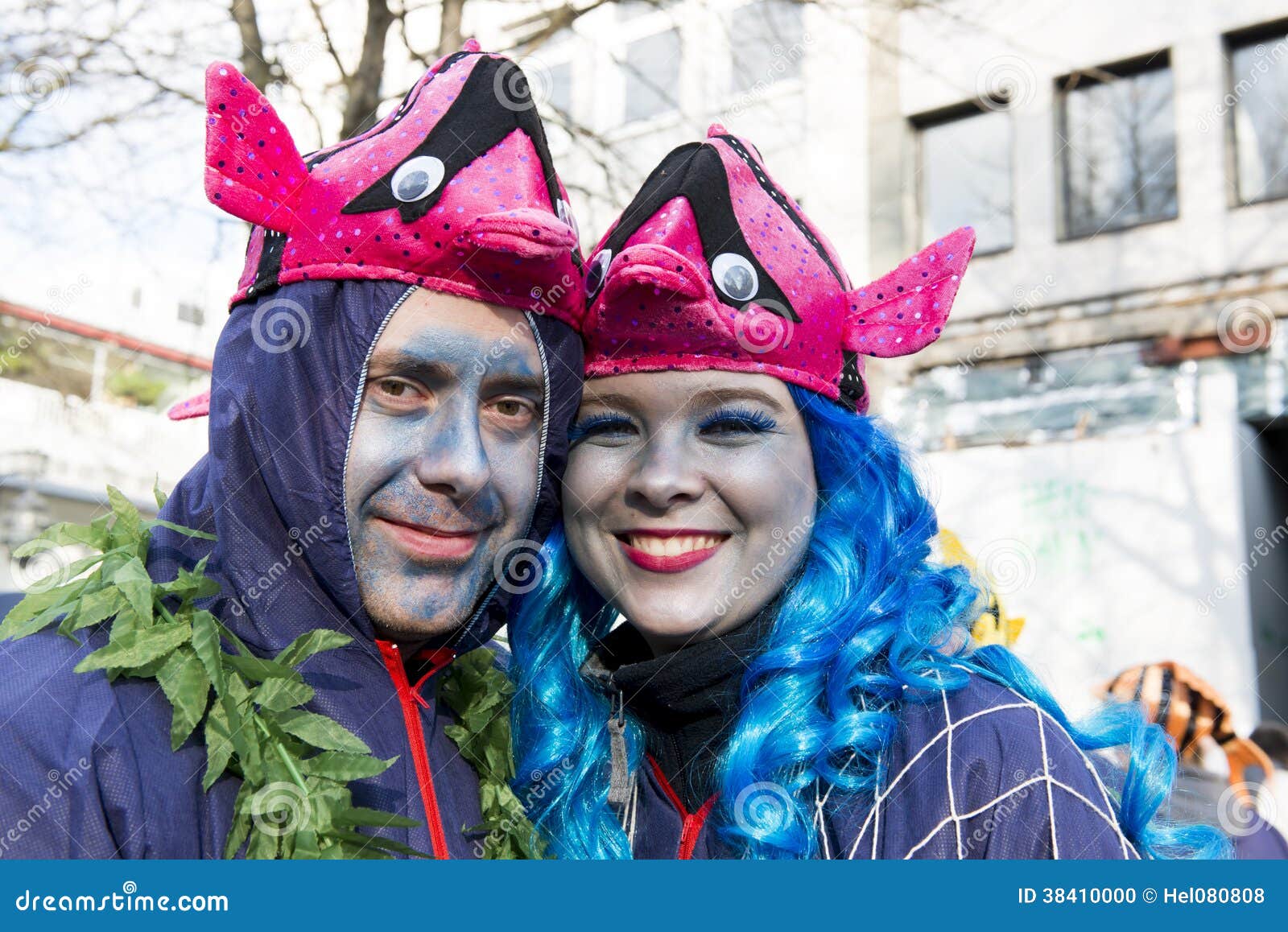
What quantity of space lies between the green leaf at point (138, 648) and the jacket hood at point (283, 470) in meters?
0.13

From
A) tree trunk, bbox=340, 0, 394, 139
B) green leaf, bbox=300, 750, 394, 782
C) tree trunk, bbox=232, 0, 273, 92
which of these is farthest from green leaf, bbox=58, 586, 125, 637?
tree trunk, bbox=232, 0, 273, 92

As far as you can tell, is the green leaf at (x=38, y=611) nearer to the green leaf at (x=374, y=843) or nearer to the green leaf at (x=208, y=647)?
the green leaf at (x=208, y=647)

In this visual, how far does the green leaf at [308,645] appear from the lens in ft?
5.88

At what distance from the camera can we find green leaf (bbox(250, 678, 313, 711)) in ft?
5.65

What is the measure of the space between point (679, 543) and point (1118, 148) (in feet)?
30.7

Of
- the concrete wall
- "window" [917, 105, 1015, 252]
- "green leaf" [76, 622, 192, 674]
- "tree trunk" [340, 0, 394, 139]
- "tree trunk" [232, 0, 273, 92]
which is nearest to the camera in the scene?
"green leaf" [76, 622, 192, 674]

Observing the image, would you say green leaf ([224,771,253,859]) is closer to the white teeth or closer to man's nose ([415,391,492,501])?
man's nose ([415,391,492,501])

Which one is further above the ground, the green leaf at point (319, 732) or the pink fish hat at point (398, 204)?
the pink fish hat at point (398, 204)

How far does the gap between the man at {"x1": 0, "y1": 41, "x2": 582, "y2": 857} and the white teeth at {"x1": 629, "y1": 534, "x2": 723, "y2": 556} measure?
23 cm

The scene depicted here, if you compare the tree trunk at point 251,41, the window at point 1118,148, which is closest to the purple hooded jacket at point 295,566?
the tree trunk at point 251,41

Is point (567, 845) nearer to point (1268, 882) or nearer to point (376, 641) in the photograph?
point (376, 641)

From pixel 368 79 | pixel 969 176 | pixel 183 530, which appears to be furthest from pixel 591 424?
pixel 969 176

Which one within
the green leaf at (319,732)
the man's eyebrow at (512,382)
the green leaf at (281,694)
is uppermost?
the man's eyebrow at (512,382)

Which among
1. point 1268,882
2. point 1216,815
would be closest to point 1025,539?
point 1216,815
